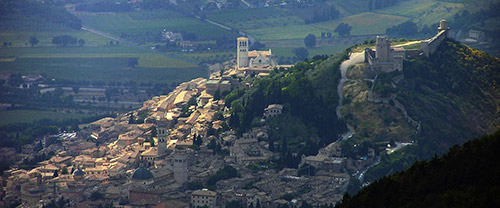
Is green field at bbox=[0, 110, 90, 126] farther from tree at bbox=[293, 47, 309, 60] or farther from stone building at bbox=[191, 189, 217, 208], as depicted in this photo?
stone building at bbox=[191, 189, 217, 208]

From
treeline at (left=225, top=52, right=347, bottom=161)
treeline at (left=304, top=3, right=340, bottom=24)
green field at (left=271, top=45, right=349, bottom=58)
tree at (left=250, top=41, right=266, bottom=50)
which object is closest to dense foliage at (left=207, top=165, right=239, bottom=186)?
treeline at (left=225, top=52, right=347, bottom=161)

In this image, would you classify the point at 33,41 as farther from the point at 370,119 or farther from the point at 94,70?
the point at 370,119

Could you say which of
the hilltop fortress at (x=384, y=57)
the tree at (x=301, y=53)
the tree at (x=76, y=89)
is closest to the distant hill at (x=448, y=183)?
the hilltop fortress at (x=384, y=57)

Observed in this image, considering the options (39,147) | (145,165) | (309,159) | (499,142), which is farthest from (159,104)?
(499,142)

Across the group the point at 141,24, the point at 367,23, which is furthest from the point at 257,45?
the point at 141,24

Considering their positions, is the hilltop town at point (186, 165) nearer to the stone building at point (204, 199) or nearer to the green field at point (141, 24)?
the stone building at point (204, 199)
